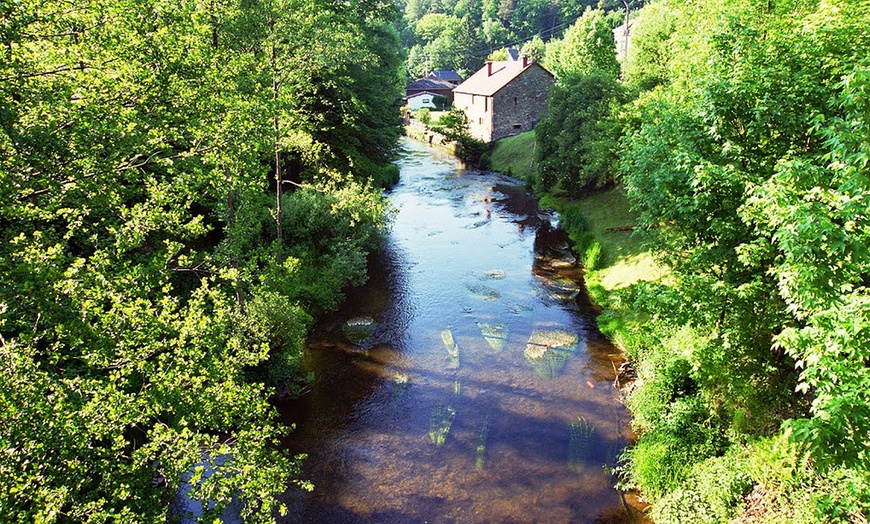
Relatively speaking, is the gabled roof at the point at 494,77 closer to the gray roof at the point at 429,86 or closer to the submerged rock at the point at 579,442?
the gray roof at the point at 429,86

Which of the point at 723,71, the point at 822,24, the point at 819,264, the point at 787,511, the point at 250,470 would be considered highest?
the point at 822,24

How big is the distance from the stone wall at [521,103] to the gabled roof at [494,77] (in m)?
0.61

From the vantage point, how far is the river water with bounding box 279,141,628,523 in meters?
14.0

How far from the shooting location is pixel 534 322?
23453 millimetres

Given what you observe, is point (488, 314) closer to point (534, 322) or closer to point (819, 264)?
point (534, 322)

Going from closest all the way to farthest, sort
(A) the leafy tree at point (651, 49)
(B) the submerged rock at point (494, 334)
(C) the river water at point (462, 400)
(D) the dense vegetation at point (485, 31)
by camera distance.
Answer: (C) the river water at point (462, 400) < (B) the submerged rock at point (494, 334) < (A) the leafy tree at point (651, 49) < (D) the dense vegetation at point (485, 31)

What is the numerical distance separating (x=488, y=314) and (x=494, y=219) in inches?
617

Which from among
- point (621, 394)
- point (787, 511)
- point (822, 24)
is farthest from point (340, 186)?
point (787, 511)

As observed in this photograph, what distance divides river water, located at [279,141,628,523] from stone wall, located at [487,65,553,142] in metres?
34.3

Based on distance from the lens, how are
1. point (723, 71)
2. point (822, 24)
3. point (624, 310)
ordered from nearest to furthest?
1. point (822, 24)
2. point (723, 71)
3. point (624, 310)

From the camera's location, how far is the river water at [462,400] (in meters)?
14.0

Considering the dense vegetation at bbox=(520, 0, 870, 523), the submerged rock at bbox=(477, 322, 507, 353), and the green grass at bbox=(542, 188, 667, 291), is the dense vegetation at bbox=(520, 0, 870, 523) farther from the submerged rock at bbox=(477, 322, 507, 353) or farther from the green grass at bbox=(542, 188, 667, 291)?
the green grass at bbox=(542, 188, 667, 291)

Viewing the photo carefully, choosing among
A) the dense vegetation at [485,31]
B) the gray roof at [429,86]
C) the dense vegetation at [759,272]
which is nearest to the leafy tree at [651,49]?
the dense vegetation at [759,272]

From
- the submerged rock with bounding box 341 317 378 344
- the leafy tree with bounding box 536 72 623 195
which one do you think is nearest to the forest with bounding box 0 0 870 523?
the submerged rock with bounding box 341 317 378 344
